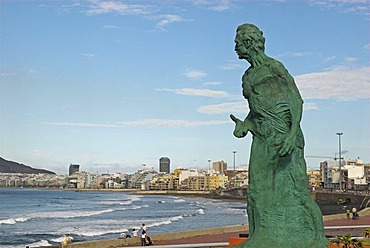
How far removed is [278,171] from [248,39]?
131 cm

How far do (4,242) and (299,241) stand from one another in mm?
36671

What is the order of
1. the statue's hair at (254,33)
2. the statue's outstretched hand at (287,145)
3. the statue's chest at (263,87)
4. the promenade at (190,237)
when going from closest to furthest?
the statue's outstretched hand at (287,145)
the statue's chest at (263,87)
the statue's hair at (254,33)
the promenade at (190,237)

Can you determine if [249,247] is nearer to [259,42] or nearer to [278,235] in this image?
[278,235]

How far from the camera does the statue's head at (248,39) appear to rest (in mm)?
5414

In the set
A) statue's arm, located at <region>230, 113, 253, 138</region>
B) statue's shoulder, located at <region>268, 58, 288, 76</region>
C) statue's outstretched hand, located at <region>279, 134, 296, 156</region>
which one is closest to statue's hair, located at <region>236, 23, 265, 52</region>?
statue's shoulder, located at <region>268, 58, 288, 76</region>

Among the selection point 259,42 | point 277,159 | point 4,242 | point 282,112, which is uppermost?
point 259,42

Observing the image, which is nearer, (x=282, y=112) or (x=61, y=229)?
(x=282, y=112)

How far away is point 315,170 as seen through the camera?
189 m

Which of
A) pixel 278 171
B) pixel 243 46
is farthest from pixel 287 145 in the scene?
pixel 243 46

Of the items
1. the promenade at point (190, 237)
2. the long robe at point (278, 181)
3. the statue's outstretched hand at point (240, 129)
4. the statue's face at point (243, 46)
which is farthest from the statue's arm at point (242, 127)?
the promenade at point (190, 237)

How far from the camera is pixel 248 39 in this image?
17.8 feet

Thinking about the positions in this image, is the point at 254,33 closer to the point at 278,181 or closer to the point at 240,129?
the point at 240,129

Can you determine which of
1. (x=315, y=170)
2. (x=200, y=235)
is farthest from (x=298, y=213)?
(x=315, y=170)

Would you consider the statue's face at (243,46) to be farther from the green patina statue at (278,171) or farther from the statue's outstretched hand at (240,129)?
the statue's outstretched hand at (240,129)
